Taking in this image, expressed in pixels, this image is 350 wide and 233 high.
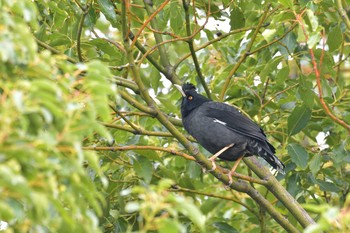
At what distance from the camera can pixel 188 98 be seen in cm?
755

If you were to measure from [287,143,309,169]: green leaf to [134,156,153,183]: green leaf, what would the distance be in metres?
1.26

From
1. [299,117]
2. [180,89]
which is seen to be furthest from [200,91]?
[299,117]

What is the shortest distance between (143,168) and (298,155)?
1.39 meters

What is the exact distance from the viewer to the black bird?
285 inches

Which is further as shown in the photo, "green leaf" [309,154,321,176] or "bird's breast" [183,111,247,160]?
"bird's breast" [183,111,247,160]

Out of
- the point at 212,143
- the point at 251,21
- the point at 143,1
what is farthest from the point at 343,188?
the point at 143,1

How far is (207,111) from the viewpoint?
7492 millimetres

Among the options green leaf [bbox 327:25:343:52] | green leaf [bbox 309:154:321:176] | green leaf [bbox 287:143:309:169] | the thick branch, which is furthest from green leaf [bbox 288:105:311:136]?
green leaf [bbox 327:25:343:52]

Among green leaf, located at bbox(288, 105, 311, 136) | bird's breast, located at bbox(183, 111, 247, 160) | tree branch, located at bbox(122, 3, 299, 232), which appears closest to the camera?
tree branch, located at bbox(122, 3, 299, 232)

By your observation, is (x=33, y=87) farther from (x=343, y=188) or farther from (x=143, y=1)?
(x=343, y=188)

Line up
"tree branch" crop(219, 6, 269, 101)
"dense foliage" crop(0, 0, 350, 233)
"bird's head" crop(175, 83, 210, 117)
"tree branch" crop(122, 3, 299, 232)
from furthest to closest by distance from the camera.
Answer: "bird's head" crop(175, 83, 210, 117), "tree branch" crop(219, 6, 269, 101), "tree branch" crop(122, 3, 299, 232), "dense foliage" crop(0, 0, 350, 233)

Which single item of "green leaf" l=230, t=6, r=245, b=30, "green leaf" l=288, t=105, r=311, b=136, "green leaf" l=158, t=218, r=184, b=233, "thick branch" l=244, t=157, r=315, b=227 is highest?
"green leaf" l=230, t=6, r=245, b=30

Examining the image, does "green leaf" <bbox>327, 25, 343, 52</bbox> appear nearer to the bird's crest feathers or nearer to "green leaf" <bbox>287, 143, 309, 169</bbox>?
"green leaf" <bbox>287, 143, 309, 169</bbox>

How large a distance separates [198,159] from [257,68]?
144 centimetres
